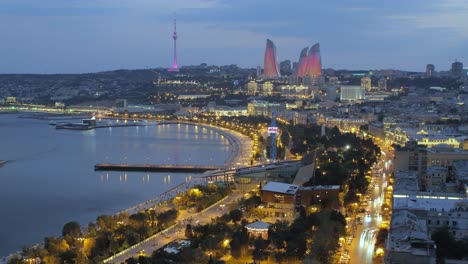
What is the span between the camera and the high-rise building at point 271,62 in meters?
25.2

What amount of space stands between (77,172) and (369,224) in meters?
4.89

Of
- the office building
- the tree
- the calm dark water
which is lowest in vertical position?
the calm dark water

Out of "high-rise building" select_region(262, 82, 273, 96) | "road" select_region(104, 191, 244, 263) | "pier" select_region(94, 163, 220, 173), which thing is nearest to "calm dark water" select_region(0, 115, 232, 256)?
"pier" select_region(94, 163, 220, 173)

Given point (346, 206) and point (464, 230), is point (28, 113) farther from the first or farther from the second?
point (464, 230)

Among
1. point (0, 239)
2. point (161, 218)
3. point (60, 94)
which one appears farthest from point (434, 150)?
point (60, 94)

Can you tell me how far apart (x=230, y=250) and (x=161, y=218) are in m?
1.01

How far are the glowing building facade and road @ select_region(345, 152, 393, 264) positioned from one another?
18.4m

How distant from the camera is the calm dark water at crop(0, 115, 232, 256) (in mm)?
5723

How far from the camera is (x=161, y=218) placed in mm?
4977

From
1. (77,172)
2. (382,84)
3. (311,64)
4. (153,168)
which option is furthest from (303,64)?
(77,172)

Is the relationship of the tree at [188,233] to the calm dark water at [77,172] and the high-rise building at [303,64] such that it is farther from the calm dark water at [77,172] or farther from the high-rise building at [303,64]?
the high-rise building at [303,64]

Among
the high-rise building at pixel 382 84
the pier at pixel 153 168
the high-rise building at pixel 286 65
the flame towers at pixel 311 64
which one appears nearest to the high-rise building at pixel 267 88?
the flame towers at pixel 311 64

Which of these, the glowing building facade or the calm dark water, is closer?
the calm dark water

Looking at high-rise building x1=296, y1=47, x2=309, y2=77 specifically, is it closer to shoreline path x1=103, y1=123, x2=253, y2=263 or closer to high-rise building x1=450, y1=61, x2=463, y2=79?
high-rise building x1=450, y1=61, x2=463, y2=79
